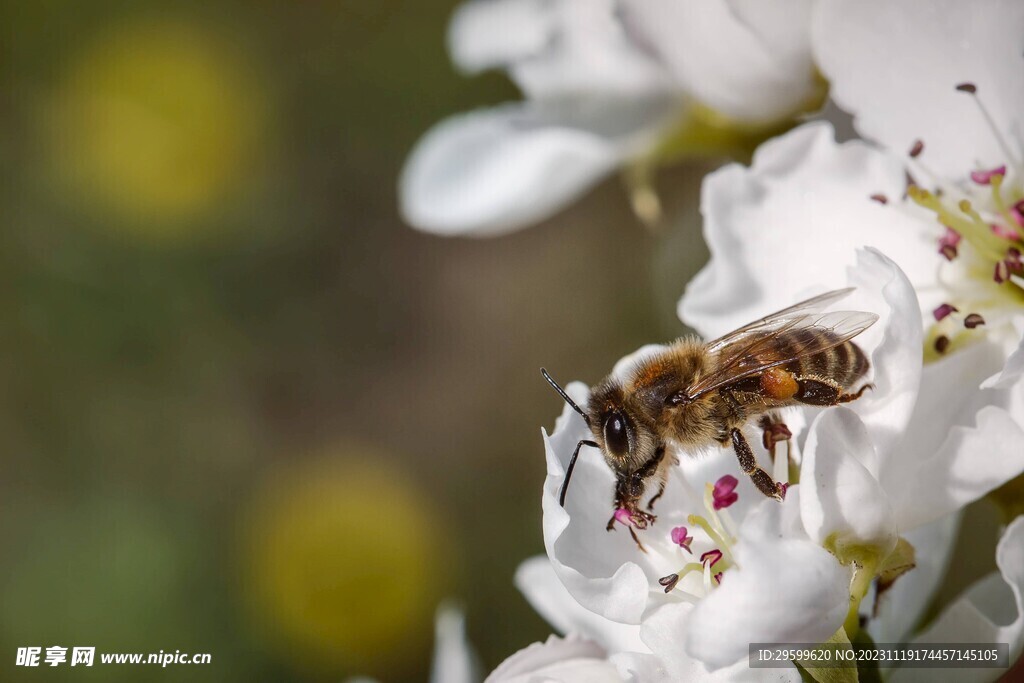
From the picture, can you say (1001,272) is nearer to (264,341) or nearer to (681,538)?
(681,538)

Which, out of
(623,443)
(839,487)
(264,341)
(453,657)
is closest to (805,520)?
(839,487)

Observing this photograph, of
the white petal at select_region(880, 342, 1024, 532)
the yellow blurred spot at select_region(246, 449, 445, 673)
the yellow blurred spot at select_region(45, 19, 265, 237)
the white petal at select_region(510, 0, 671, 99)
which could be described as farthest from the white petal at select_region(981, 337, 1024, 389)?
the yellow blurred spot at select_region(45, 19, 265, 237)

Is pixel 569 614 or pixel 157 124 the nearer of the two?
pixel 569 614

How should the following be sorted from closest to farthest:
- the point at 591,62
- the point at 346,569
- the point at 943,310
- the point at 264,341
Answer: the point at 943,310 < the point at 591,62 < the point at 346,569 < the point at 264,341

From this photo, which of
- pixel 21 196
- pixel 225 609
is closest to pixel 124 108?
pixel 21 196

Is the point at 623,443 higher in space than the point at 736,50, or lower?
lower

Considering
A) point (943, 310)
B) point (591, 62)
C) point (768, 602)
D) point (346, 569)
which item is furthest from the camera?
point (346, 569)

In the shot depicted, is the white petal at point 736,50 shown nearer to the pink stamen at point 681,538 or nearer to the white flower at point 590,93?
the white flower at point 590,93

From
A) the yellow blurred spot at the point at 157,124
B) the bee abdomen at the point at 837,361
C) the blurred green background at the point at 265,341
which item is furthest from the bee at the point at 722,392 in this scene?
the yellow blurred spot at the point at 157,124
